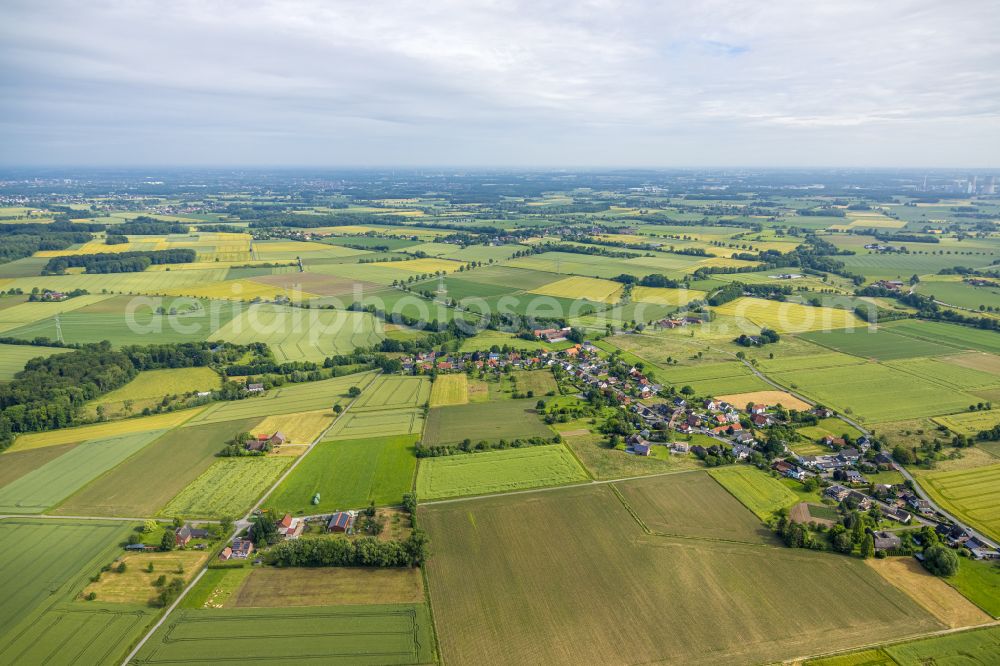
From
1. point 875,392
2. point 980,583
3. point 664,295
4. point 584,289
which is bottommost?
point 980,583

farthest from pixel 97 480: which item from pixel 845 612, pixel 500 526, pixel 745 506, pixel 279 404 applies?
pixel 845 612

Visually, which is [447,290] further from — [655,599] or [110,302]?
[655,599]

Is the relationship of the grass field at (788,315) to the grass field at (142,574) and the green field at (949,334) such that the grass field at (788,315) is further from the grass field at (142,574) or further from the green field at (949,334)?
the grass field at (142,574)

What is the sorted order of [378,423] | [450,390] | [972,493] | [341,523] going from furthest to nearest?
1. [450,390]
2. [378,423]
3. [972,493]
4. [341,523]

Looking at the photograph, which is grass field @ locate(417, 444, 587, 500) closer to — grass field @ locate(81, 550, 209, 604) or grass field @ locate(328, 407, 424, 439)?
grass field @ locate(328, 407, 424, 439)

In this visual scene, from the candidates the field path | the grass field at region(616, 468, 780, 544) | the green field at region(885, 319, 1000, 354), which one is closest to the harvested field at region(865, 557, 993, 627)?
the grass field at region(616, 468, 780, 544)

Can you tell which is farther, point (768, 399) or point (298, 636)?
point (768, 399)

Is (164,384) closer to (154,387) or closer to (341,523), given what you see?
(154,387)

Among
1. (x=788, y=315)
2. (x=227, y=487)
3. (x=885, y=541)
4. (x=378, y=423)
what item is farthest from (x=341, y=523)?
(x=788, y=315)
